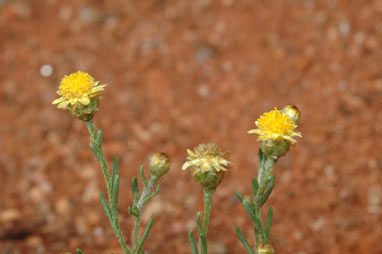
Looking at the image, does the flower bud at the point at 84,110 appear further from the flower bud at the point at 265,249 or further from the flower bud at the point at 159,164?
the flower bud at the point at 265,249

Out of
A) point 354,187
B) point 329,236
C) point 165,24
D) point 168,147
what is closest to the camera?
point 329,236

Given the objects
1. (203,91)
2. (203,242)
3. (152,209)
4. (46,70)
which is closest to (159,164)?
(203,242)

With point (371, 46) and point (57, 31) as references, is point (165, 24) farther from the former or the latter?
point (371, 46)

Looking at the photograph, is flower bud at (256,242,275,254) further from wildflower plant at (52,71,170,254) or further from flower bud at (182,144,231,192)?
wildflower plant at (52,71,170,254)

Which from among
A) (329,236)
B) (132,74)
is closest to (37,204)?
(132,74)

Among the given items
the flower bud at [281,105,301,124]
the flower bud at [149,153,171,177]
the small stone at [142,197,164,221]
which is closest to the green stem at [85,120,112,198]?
the flower bud at [149,153,171,177]

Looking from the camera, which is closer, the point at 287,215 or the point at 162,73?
the point at 287,215
